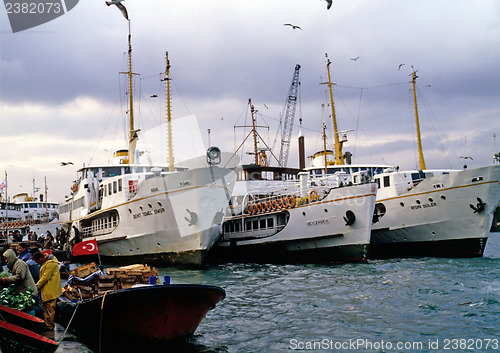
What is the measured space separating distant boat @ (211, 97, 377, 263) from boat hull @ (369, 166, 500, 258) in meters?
4.99

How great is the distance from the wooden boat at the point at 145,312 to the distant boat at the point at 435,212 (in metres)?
15.3

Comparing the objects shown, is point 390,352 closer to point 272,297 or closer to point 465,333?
point 465,333

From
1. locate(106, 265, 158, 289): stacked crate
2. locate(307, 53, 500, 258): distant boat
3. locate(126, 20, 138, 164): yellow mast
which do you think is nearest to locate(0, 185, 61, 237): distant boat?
locate(126, 20, 138, 164): yellow mast

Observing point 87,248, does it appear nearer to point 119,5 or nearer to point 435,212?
point 119,5

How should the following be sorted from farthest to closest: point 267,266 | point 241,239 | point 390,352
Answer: point 241,239 → point 267,266 → point 390,352

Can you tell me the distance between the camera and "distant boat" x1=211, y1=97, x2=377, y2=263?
21.8m

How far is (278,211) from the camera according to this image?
24.7 meters

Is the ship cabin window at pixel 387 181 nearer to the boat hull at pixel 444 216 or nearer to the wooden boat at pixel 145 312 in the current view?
the boat hull at pixel 444 216

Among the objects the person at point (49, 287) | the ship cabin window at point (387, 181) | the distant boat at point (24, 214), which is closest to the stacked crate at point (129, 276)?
the person at point (49, 287)

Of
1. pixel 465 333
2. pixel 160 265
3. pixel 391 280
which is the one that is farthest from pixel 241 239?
pixel 465 333

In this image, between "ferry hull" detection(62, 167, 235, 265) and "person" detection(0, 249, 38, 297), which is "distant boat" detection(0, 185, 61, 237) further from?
"person" detection(0, 249, 38, 297)

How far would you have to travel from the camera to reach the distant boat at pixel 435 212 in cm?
2348

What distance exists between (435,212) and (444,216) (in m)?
0.54

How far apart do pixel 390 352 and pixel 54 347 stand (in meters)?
6.88
